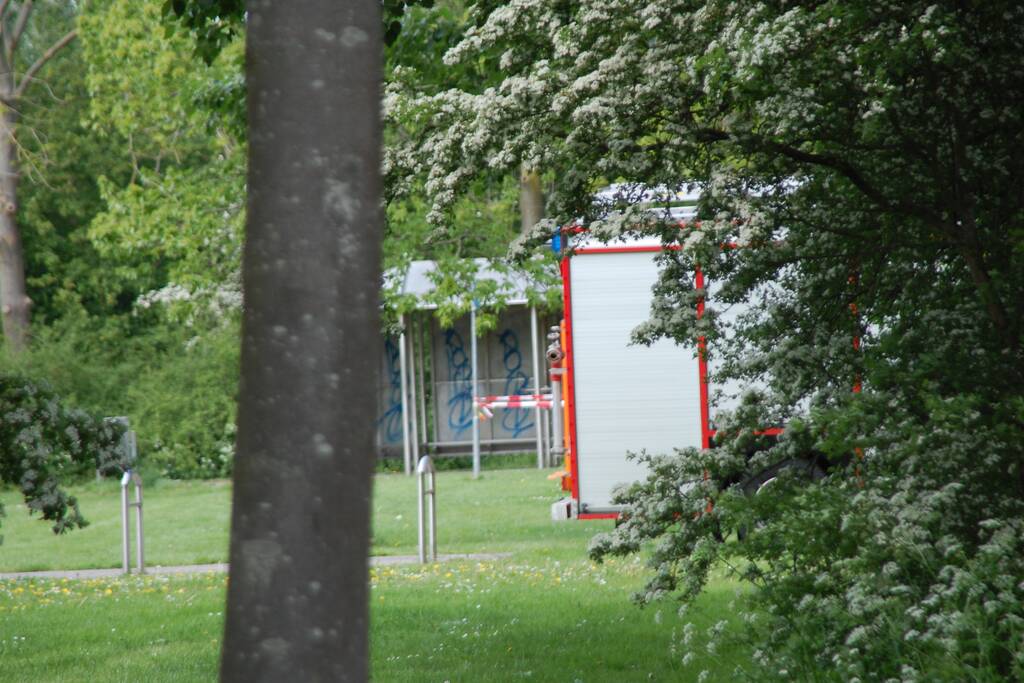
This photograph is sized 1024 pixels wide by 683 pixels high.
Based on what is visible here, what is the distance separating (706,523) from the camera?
7.65 metres

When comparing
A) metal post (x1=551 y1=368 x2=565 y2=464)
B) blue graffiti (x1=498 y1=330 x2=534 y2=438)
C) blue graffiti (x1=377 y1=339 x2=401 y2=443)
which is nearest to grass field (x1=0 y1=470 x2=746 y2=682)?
metal post (x1=551 y1=368 x2=565 y2=464)

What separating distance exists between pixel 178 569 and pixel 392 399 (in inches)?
617

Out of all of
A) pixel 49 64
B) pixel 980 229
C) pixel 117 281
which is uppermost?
pixel 49 64

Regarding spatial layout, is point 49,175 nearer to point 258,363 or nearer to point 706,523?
point 706,523

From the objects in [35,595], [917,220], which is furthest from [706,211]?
[35,595]

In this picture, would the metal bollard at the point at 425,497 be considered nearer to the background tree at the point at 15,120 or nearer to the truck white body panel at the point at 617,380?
the truck white body panel at the point at 617,380

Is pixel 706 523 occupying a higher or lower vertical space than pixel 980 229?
lower

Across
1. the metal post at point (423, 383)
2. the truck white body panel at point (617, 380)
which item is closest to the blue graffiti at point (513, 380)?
the metal post at point (423, 383)

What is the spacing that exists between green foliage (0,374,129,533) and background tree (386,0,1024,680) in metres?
2.32

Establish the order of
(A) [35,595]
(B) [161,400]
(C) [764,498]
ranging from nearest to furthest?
(C) [764,498]
(A) [35,595]
(B) [161,400]

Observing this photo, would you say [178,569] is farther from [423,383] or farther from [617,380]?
[423,383]

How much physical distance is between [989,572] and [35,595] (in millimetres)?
9182

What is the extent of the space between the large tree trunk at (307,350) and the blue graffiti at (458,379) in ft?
88.6

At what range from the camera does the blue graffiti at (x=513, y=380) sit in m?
30.1
